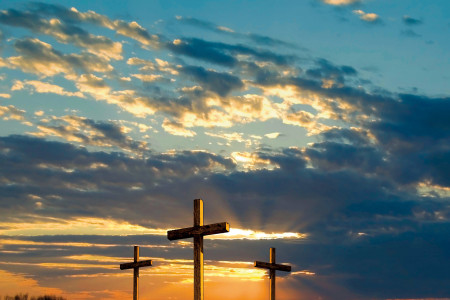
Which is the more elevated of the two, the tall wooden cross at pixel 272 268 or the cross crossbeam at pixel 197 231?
the cross crossbeam at pixel 197 231

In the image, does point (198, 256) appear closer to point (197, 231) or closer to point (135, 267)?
point (197, 231)

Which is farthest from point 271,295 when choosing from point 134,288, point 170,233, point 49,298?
point 49,298

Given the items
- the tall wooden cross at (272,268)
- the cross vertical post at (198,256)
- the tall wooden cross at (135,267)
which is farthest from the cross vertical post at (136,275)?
the cross vertical post at (198,256)

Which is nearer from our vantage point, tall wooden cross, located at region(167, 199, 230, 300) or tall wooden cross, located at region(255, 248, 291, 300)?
tall wooden cross, located at region(167, 199, 230, 300)

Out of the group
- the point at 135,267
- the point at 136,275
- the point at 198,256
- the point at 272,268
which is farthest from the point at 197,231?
the point at 136,275

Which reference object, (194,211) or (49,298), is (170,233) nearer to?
(194,211)

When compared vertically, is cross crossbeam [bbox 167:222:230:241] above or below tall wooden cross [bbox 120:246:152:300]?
above

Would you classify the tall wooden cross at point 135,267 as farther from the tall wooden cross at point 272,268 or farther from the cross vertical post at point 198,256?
the cross vertical post at point 198,256

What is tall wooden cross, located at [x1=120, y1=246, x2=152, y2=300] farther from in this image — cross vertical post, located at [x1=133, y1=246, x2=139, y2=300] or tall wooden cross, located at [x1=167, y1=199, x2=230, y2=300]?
tall wooden cross, located at [x1=167, y1=199, x2=230, y2=300]

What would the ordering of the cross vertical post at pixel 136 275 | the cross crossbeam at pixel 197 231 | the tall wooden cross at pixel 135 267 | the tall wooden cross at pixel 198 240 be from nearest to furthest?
1. the cross crossbeam at pixel 197 231
2. the tall wooden cross at pixel 198 240
3. the tall wooden cross at pixel 135 267
4. the cross vertical post at pixel 136 275

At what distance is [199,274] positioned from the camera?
71.3 ft

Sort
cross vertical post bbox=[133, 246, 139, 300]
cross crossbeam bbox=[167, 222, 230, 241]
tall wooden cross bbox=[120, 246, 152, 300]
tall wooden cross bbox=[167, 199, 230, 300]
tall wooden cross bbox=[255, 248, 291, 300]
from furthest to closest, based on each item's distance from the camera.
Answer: cross vertical post bbox=[133, 246, 139, 300]
tall wooden cross bbox=[120, 246, 152, 300]
tall wooden cross bbox=[255, 248, 291, 300]
tall wooden cross bbox=[167, 199, 230, 300]
cross crossbeam bbox=[167, 222, 230, 241]

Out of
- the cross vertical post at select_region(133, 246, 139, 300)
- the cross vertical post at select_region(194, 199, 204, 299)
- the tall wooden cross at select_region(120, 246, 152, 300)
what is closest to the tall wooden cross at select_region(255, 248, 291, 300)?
the tall wooden cross at select_region(120, 246, 152, 300)

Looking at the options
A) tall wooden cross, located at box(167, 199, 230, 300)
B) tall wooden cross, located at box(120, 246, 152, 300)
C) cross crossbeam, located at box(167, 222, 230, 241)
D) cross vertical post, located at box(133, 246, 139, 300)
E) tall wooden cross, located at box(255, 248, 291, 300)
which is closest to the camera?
cross crossbeam, located at box(167, 222, 230, 241)
